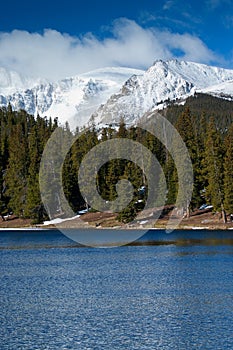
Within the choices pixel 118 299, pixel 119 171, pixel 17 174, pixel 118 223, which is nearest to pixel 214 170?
pixel 118 223

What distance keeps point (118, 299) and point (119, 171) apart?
7655cm

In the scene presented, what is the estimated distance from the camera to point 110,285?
41250 mm

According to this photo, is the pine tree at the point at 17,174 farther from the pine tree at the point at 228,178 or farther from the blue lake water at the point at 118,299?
the blue lake water at the point at 118,299

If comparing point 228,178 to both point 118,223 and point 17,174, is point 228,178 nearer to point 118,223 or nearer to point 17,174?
point 118,223

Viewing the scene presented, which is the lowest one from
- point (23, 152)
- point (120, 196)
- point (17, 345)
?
point (17, 345)

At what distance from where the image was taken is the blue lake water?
2734 cm

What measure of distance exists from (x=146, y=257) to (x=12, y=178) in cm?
6618

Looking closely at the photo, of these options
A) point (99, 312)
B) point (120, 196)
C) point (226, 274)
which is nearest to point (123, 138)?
point (120, 196)

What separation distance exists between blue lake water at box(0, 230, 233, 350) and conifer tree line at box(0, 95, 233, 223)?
2900cm

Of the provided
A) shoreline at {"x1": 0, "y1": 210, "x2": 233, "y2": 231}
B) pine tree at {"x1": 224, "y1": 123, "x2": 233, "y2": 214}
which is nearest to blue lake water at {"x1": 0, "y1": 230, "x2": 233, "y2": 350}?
pine tree at {"x1": 224, "y1": 123, "x2": 233, "y2": 214}

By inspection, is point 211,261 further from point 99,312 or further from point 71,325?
point 71,325

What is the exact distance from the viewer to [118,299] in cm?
3631

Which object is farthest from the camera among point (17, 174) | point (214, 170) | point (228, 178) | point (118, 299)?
point (17, 174)

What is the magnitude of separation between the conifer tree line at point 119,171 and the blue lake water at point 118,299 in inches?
1142
